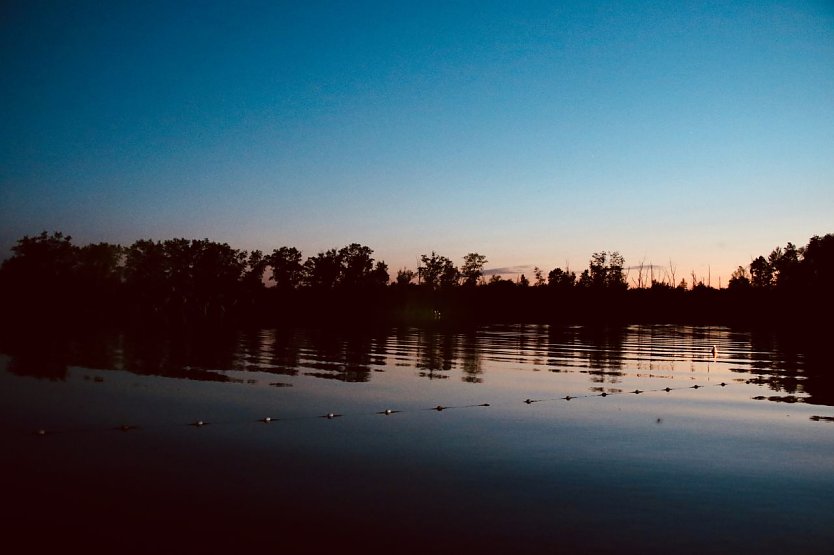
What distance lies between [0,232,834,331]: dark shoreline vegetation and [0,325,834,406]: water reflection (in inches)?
1868

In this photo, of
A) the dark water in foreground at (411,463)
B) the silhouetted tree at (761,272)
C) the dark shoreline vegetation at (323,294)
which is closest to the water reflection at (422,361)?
the dark water in foreground at (411,463)

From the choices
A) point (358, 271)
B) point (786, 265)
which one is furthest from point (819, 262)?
point (358, 271)

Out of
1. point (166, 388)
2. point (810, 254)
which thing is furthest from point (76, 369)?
point (810, 254)

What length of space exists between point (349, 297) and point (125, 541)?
576 feet

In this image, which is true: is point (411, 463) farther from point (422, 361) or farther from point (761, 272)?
point (761, 272)

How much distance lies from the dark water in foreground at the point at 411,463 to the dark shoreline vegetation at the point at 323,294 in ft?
233

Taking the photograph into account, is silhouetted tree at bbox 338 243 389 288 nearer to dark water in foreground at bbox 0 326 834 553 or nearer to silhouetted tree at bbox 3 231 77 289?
silhouetted tree at bbox 3 231 77 289

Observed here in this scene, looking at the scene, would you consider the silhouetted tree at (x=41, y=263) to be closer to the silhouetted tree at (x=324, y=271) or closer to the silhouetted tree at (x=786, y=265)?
the silhouetted tree at (x=324, y=271)

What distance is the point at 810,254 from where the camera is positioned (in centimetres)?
13488

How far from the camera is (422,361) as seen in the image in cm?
3731

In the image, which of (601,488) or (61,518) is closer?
(61,518)

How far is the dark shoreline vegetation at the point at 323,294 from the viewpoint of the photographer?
12156 cm

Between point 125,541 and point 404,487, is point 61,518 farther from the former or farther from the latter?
point 404,487

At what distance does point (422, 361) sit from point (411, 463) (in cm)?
2312
